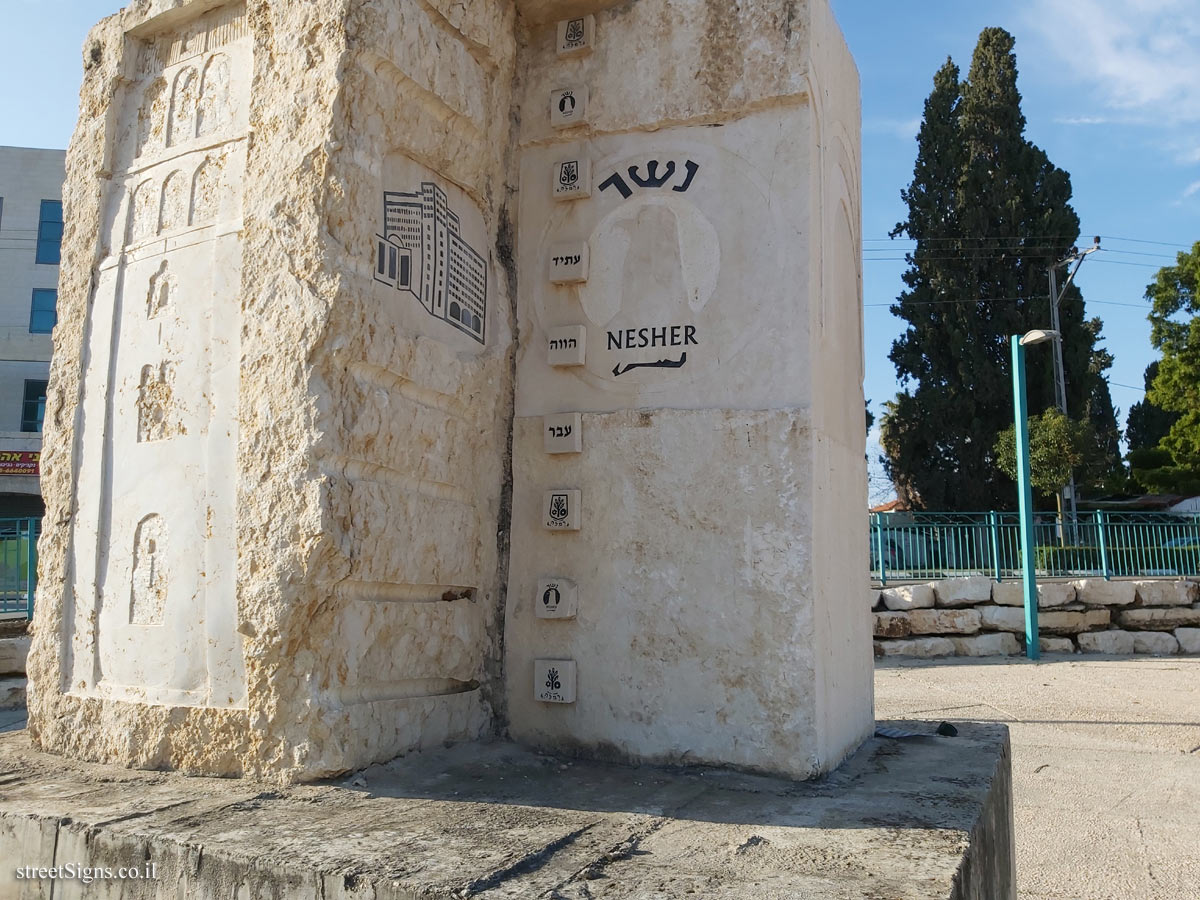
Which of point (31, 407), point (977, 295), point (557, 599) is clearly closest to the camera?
point (557, 599)

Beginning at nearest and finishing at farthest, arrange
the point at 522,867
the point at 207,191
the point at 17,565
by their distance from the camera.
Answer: the point at 522,867 < the point at 207,191 < the point at 17,565

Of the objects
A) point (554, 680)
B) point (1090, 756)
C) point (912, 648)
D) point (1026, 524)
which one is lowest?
point (1090, 756)

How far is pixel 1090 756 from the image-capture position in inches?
234

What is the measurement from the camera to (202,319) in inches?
104

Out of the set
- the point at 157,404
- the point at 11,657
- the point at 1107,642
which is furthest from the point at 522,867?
the point at 1107,642

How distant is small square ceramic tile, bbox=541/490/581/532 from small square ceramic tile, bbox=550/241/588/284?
698 mm

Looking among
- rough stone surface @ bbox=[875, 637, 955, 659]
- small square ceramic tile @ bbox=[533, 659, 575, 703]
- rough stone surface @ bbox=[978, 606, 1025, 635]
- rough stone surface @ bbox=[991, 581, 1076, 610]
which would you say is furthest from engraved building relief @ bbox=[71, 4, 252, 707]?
rough stone surface @ bbox=[991, 581, 1076, 610]

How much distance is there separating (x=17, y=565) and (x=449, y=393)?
5.75 meters

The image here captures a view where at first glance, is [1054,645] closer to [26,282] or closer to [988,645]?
[988,645]

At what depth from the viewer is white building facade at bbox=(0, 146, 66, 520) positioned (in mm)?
20328

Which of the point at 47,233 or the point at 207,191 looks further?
the point at 47,233

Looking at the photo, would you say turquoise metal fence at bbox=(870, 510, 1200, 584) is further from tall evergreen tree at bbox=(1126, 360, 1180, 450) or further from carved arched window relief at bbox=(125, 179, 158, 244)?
tall evergreen tree at bbox=(1126, 360, 1180, 450)

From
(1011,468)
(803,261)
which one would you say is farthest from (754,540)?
(1011,468)

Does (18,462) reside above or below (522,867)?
above
